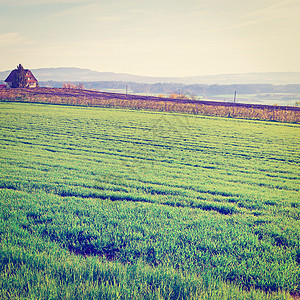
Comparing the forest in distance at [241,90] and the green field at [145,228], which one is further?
the forest in distance at [241,90]

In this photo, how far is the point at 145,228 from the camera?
556cm

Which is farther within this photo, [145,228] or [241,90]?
[241,90]

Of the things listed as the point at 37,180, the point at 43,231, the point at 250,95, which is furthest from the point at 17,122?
the point at 250,95

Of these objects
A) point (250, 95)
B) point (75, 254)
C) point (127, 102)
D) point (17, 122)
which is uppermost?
point (250, 95)

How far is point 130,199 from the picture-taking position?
7477 millimetres

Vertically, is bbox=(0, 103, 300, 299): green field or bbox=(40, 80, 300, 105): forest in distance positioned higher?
bbox=(40, 80, 300, 105): forest in distance

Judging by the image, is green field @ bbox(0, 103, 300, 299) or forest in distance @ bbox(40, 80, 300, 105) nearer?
green field @ bbox(0, 103, 300, 299)

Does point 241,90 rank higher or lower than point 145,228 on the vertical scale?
higher

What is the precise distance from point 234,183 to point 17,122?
1938cm

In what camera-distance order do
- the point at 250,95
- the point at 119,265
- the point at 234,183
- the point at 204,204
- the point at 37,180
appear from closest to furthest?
1. the point at 119,265
2. the point at 204,204
3. the point at 37,180
4. the point at 234,183
5. the point at 250,95

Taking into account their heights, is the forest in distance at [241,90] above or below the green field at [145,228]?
above

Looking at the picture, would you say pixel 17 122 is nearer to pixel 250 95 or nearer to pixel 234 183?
pixel 234 183

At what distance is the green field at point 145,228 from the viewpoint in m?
3.94

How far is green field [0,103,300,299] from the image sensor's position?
12.9 feet
